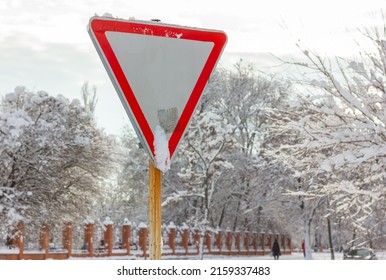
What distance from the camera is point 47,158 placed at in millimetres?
30938

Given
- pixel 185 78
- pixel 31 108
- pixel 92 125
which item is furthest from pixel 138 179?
pixel 185 78

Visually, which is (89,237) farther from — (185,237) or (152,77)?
(152,77)

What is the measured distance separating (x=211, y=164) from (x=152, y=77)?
31.4 m

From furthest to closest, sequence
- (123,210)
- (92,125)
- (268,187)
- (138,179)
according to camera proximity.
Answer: (123,210) → (138,179) → (268,187) → (92,125)

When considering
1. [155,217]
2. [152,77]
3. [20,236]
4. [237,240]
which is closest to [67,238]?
[20,236]

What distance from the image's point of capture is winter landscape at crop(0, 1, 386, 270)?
7.61 meters

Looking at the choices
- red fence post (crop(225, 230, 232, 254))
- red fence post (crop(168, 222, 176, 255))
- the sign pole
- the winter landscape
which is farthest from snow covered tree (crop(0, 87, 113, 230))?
the sign pole

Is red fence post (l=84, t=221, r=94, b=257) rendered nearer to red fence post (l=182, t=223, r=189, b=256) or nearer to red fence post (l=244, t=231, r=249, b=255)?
red fence post (l=182, t=223, r=189, b=256)

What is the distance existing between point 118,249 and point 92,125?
8737mm

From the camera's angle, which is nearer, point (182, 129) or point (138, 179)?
point (182, 129)

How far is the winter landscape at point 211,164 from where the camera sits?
7613 millimetres

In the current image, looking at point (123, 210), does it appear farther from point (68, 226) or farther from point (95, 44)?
point (95, 44)

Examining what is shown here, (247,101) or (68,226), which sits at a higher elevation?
(247,101)

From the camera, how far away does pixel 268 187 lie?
41.7 m
